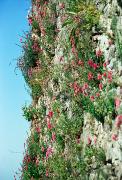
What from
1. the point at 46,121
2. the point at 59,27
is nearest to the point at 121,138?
the point at 46,121

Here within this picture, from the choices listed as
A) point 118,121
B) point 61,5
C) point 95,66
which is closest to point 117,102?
point 118,121

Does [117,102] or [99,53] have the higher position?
[99,53]

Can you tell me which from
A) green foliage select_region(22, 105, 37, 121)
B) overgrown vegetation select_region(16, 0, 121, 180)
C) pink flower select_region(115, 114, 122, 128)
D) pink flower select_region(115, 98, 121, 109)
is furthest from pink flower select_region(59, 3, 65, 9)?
pink flower select_region(115, 114, 122, 128)

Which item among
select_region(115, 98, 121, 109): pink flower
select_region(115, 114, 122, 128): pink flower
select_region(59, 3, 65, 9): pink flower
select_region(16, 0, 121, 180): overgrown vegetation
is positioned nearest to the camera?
select_region(115, 114, 122, 128): pink flower

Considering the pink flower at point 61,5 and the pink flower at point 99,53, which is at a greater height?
the pink flower at point 61,5

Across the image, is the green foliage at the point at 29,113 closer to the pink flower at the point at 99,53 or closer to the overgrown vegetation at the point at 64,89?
the overgrown vegetation at the point at 64,89

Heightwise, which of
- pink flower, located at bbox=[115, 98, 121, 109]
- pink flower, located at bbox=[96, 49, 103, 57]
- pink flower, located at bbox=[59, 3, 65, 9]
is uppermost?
pink flower, located at bbox=[59, 3, 65, 9]

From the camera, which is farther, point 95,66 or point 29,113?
point 29,113

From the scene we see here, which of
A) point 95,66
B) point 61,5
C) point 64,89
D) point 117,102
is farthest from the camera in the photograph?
point 61,5

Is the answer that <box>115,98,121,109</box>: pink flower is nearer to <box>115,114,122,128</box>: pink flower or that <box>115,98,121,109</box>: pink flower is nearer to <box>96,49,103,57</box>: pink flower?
<box>115,114,122,128</box>: pink flower

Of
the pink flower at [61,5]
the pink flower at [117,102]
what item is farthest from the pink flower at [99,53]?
the pink flower at [61,5]

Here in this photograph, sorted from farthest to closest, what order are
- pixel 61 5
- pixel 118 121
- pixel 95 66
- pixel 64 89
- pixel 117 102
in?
pixel 61 5 → pixel 64 89 → pixel 95 66 → pixel 117 102 → pixel 118 121

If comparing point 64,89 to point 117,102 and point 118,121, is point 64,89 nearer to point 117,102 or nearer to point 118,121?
point 117,102

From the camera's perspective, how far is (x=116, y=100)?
8.17 metres
